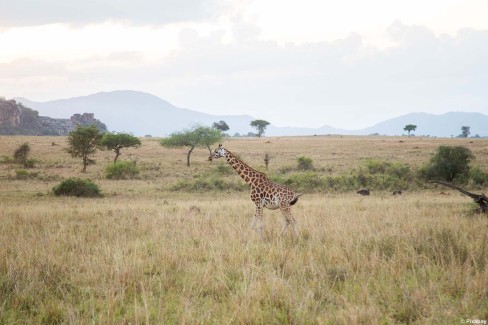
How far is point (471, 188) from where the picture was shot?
1041 inches

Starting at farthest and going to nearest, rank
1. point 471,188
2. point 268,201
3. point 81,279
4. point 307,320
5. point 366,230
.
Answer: point 471,188 → point 268,201 → point 366,230 → point 81,279 → point 307,320

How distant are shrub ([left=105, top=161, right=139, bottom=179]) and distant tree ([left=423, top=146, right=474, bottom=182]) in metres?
29.3

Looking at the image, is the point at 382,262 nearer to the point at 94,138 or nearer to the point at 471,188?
the point at 471,188

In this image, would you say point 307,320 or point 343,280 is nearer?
point 307,320

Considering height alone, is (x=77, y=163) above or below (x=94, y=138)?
below

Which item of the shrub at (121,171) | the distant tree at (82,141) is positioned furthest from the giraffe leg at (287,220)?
the distant tree at (82,141)

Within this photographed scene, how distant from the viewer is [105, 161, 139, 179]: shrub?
130ft

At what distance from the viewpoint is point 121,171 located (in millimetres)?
40031

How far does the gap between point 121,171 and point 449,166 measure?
3156 centimetres

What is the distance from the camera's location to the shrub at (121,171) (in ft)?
130

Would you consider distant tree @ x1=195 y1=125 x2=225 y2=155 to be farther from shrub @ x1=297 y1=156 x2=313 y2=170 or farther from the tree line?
shrub @ x1=297 y1=156 x2=313 y2=170

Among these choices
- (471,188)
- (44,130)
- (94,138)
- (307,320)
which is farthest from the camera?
(44,130)

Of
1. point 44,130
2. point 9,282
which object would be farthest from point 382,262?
point 44,130

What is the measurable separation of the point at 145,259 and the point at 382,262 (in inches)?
172
